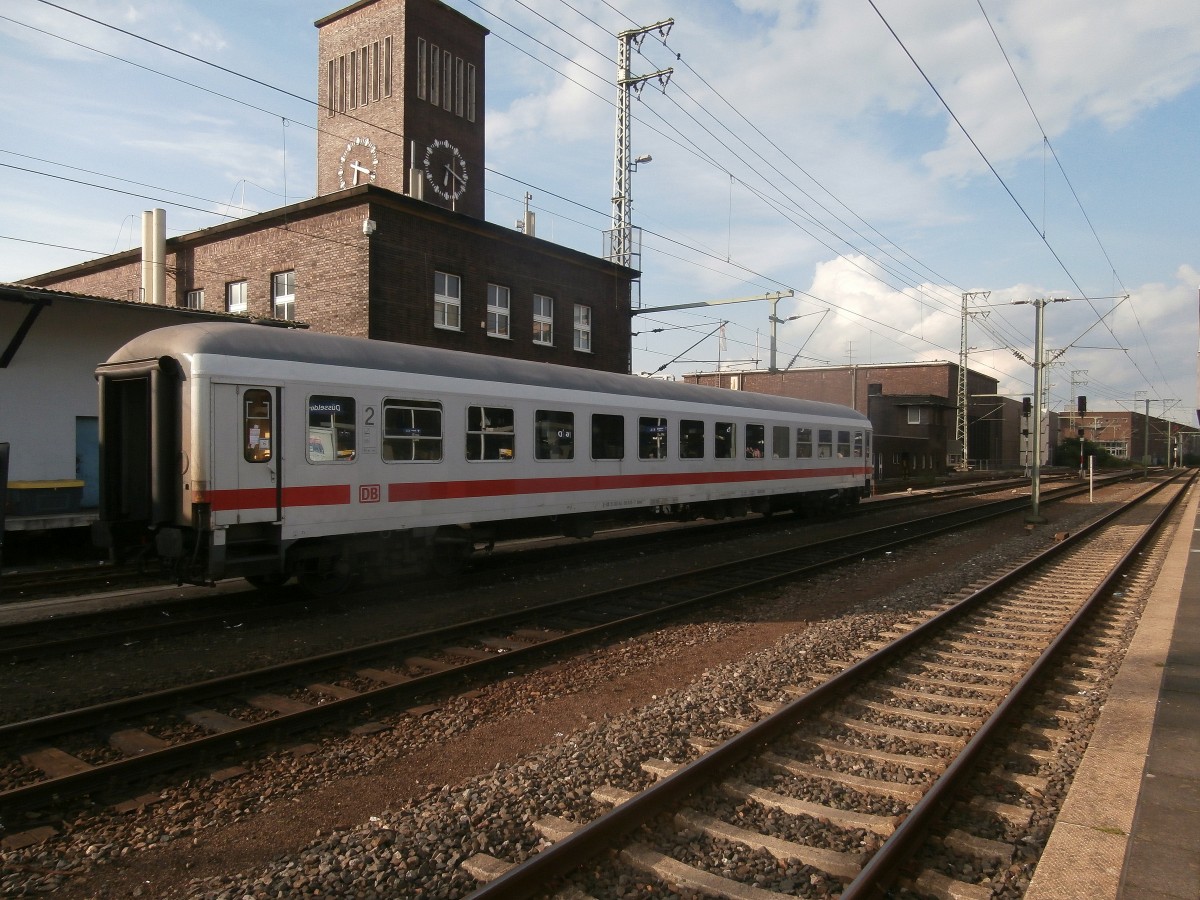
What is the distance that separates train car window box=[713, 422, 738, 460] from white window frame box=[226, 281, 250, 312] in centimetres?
1371

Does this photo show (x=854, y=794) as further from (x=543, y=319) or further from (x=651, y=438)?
(x=543, y=319)

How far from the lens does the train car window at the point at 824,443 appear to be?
69.4 feet

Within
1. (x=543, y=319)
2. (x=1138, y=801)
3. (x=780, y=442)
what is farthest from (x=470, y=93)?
(x=1138, y=801)

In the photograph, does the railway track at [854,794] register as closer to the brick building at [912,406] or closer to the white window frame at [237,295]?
the white window frame at [237,295]

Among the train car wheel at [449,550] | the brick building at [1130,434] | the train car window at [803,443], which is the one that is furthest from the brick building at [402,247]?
the brick building at [1130,434]

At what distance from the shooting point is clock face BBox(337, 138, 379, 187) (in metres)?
24.7

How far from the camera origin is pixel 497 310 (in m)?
22.0

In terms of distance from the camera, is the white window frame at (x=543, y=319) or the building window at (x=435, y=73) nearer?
the white window frame at (x=543, y=319)

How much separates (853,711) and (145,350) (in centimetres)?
822

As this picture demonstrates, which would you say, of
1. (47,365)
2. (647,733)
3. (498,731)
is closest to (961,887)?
(647,733)

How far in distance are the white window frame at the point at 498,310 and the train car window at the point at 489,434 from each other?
10.2 metres

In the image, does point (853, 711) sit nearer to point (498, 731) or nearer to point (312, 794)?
point (498, 731)

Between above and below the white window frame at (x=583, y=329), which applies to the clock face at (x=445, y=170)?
above

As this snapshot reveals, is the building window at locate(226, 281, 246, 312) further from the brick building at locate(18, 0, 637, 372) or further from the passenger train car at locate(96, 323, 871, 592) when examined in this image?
the passenger train car at locate(96, 323, 871, 592)
